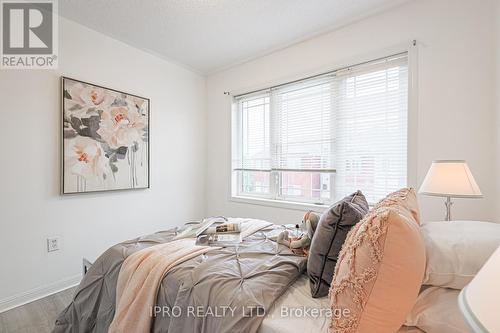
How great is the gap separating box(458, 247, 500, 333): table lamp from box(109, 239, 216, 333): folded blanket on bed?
1.19 metres

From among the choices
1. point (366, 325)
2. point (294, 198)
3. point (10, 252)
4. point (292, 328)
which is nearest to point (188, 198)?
point (294, 198)

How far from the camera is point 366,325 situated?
766 mm

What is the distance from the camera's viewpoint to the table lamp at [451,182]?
1457 millimetres

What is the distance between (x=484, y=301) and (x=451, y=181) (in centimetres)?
142

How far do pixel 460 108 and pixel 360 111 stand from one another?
76 cm

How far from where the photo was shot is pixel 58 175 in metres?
2.31

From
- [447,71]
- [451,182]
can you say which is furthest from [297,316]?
[447,71]

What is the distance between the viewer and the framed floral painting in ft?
7.68

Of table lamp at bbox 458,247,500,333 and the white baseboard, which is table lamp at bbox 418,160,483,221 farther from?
the white baseboard

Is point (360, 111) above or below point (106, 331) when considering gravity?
above

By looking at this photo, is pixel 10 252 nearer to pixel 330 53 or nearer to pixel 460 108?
pixel 330 53

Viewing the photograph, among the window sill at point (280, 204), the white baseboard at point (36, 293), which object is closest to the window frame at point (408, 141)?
the window sill at point (280, 204)

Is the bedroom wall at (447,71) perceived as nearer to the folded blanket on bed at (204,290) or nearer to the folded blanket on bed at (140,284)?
the folded blanket on bed at (204,290)

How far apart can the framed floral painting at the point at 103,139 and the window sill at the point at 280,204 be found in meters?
1.22
